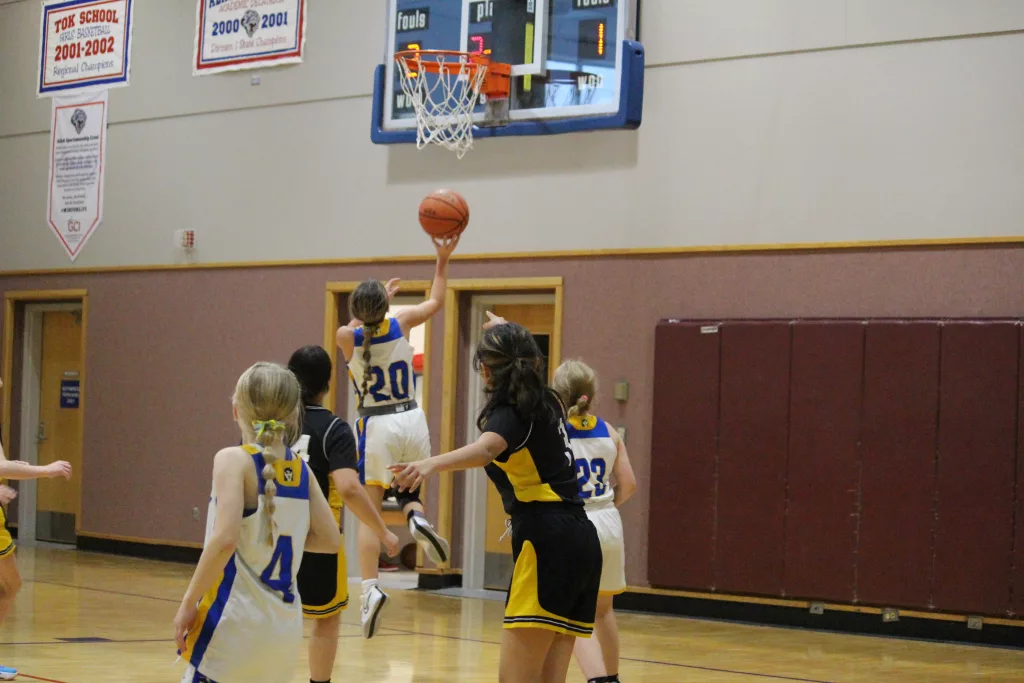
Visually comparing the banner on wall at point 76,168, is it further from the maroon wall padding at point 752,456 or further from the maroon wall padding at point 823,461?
the maroon wall padding at point 823,461

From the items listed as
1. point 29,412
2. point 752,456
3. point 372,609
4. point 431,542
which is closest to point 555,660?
point 431,542

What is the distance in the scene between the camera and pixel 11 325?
13.8 metres

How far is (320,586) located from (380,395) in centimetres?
221

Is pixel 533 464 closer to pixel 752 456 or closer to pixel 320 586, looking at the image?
pixel 320 586

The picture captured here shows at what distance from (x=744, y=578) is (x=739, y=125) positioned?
318 centimetres

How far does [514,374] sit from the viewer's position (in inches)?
166

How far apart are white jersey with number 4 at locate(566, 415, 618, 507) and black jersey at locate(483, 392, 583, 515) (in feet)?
3.74

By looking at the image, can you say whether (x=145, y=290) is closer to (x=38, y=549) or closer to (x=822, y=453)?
(x=38, y=549)

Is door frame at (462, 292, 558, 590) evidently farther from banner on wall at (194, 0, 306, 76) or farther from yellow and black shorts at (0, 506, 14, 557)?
yellow and black shorts at (0, 506, 14, 557)

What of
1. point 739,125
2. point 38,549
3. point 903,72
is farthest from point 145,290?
point 903,72

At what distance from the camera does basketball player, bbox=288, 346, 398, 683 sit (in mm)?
4867

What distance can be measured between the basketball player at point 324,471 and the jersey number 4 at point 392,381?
191cm

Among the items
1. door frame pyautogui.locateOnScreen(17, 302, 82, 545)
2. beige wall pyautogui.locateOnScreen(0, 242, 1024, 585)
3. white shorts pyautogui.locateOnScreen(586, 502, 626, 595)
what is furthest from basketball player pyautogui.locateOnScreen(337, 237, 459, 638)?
door frame pyautogui.locateOnScreen(17, 302, 82, 545)

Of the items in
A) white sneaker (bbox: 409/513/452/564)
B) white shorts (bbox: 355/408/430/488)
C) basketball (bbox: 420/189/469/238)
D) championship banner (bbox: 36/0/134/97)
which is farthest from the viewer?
championship banner (bbox: 36/0/134/97)
